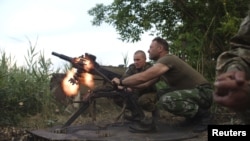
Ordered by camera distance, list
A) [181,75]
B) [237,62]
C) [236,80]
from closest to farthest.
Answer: [236,80], [237,62], [181,75]

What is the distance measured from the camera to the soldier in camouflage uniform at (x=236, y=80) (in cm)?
85

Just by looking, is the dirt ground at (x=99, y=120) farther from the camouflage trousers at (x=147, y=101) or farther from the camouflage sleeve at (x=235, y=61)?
the camouflage sleeve at (x=235, y=61)

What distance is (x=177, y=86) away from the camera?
5.56m

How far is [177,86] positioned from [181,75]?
215 millimetres

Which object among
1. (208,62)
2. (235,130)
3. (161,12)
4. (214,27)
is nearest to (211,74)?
(208,62)

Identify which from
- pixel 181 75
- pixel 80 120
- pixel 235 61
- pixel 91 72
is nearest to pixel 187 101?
pixel 181 75

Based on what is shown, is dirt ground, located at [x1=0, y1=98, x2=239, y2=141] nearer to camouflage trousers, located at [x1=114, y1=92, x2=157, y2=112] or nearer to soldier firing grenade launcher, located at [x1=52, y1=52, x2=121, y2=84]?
camouflage trousers, located at [x1=114, y1=92, x2=157, y2=112]

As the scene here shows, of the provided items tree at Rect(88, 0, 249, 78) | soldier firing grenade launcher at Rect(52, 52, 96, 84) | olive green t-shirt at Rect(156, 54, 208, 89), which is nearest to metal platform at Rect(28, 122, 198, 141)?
olive green t-shirt at Rect(156, 54, 208, 89)

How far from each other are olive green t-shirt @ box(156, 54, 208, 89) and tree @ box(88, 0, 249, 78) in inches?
33.7

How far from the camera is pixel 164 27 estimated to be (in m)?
7.10

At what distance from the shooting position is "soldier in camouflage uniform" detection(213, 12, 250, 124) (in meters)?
0.85

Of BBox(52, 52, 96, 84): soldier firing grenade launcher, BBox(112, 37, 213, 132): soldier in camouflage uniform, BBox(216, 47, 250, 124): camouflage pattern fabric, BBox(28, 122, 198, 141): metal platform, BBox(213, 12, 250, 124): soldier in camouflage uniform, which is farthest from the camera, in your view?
BBox(52, 52, 96, 84): soldier firing grenade launcher

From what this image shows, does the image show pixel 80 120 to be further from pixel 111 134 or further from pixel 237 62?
pixel 237 62

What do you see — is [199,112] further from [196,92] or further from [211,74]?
[211,74]
